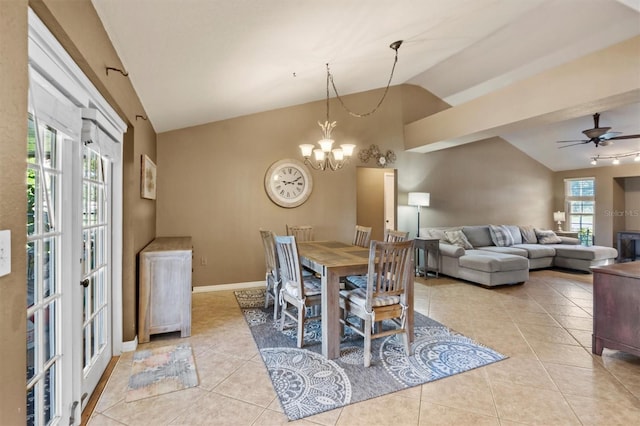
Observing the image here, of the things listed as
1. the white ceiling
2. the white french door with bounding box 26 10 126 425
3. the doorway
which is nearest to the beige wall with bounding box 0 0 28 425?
the white french door with bounding box 26 10 126 425

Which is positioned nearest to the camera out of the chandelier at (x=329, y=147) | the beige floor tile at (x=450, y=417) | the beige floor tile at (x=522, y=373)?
the beige floor tile at (x=450, y=417)

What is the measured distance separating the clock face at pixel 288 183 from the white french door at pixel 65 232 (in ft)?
8.56

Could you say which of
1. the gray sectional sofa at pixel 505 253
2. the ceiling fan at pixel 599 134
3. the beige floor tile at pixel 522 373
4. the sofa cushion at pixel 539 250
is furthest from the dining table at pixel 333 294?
the sofa cushion at pixel 539 250

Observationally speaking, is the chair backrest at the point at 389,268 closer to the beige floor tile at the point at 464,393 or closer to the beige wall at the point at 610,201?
the beige floor tile at the point at 464,393

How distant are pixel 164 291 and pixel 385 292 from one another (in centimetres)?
202

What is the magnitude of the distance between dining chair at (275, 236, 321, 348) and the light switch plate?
1965 millimetres

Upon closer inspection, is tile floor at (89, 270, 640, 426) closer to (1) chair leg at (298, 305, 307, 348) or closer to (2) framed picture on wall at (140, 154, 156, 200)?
(1) chair leg at (298, 305, 307, 348)

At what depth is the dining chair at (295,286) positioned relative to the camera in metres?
2.80

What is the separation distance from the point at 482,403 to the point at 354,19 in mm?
3084

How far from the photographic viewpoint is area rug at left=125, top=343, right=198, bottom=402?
2.16 m

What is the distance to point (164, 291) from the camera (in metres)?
2.95

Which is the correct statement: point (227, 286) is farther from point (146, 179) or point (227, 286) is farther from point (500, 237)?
point (500, 237)

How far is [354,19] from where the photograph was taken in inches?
108

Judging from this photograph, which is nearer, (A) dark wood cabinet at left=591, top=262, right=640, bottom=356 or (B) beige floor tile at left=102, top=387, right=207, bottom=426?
Result: (B) beige floor tile at left=102, top=387, right=207, bottom=426
